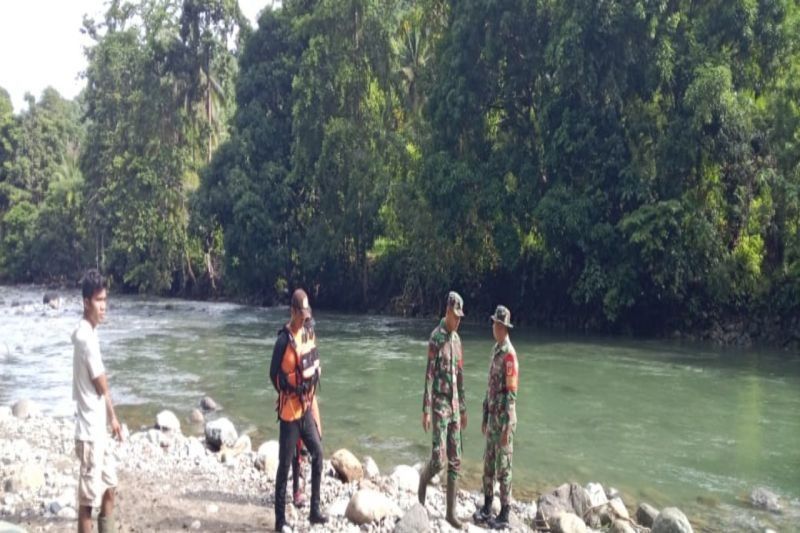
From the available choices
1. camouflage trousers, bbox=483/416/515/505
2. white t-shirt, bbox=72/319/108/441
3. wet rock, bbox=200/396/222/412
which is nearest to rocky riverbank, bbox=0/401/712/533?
camouflage trousers, bbox=483/416/515/505

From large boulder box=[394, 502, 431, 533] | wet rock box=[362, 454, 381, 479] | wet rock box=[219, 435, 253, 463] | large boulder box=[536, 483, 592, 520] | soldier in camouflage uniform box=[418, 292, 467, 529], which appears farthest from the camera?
wet rock box=[219, 435, 253, 463]

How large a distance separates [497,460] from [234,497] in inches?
94.0

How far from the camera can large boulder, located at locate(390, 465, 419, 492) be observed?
26.8ft

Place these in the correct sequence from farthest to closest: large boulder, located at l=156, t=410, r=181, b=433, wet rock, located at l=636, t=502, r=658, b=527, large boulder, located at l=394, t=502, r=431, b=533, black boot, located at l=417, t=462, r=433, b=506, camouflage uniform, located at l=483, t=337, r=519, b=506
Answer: large boulder, located at l=156, t=410, r=181, b=433, wet rock, located at l=636, t=502, r=658, b=527, black boot, located at l=417, t=462, r=433, b=506, camouflage uniform, located at l=483, t=337, r=519, b=506, large boulder, located at l=394, t=502, r=431, b=533

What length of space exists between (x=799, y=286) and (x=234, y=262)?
76.9 feet

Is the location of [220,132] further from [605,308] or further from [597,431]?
[597,431]

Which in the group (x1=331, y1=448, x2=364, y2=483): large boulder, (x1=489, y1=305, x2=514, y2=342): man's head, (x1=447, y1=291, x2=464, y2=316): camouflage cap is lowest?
(x1=331, y1=448, x2=364, y2=483): large boulder

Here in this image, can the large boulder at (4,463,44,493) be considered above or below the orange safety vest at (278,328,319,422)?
below

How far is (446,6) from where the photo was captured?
29062 mm

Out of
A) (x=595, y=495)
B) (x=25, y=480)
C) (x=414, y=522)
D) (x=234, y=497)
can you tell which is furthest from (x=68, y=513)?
(x=595, y=495)

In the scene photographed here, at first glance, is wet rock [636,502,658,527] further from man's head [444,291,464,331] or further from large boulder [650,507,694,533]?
man's head [444,291,464,331]

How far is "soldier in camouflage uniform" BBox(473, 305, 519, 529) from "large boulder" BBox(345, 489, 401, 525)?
85cm

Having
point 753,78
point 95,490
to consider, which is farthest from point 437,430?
point 753,78

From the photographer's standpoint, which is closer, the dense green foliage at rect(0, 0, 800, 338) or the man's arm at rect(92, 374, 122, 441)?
the man's arm at rect(92, 374, 122, 441)
